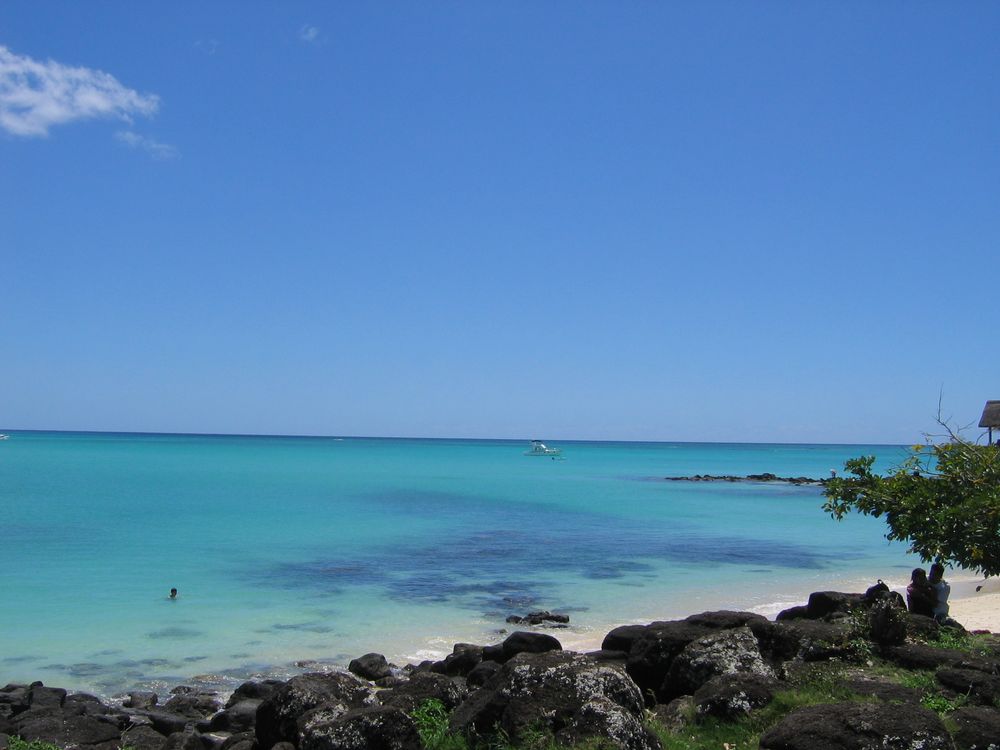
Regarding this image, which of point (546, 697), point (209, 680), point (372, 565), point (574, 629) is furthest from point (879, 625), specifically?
point (372, 565)

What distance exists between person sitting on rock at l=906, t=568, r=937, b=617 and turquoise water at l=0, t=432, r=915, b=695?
19.4 ft

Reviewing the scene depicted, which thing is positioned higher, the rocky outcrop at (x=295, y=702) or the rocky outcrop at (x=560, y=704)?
the rocky outcrop at (x=560, y=704)

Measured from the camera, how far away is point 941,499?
8.02 m

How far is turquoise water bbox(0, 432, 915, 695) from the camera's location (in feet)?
51.2

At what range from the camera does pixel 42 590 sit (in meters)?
19.7

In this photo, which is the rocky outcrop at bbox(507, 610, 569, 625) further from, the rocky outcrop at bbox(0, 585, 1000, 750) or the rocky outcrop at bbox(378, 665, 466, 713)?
the rocky outcrop at bbox(378, 665, 466, 713)

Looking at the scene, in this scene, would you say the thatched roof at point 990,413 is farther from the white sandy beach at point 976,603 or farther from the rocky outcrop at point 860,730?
the rocky outcrop at point 860,730

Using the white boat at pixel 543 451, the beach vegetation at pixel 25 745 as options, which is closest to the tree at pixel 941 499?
the beach vegetation at pixel 25 745

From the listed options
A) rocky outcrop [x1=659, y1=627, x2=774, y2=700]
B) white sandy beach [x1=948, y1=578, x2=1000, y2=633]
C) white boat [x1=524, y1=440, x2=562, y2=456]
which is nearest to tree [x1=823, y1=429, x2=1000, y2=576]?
rocky outcrop [x1=659, y1=627, x2=774, y2=700]

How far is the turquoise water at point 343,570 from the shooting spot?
615 inches

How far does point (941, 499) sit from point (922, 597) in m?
5.08

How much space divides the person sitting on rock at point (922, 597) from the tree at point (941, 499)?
4154 mm

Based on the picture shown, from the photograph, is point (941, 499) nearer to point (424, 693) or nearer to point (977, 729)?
point (977, 729)

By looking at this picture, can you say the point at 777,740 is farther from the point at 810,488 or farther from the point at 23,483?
the point at 810,488
